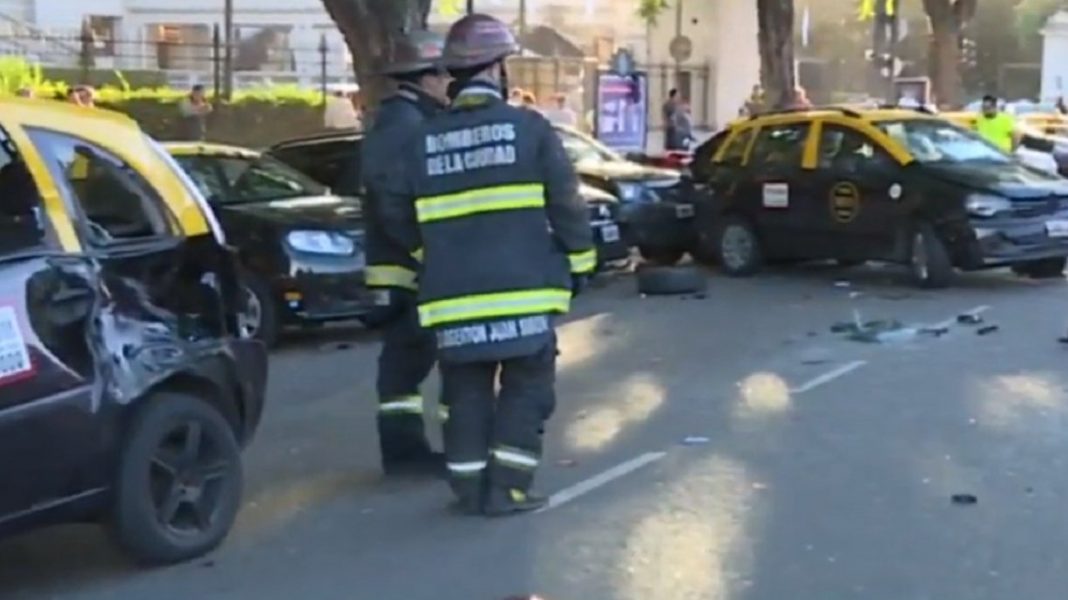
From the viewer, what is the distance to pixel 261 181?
46.7 ft

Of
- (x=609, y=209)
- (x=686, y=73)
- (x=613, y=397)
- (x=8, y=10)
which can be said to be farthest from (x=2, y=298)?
(x=8, y=10)

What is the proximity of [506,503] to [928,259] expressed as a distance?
9.35 meters

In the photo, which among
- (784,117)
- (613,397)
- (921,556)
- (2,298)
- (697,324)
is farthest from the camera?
(784,117)

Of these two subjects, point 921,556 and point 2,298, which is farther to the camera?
point 921,556

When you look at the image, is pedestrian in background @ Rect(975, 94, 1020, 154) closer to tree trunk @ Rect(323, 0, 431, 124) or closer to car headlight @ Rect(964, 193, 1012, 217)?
car headlight @ Rect(964, 193, 1012, 217)

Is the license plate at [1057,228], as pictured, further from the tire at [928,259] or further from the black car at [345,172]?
the black car at [345,172]

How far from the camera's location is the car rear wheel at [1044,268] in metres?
16.6

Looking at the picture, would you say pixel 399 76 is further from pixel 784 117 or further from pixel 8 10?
pixel 8 10

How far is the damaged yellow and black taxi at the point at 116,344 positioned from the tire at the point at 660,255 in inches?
452

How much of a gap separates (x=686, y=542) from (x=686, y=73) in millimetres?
37350

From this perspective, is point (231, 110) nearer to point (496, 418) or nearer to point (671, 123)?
point (671, 123)

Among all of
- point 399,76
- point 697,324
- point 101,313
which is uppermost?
point 399,76

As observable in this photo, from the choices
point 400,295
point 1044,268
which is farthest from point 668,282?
point 400,295

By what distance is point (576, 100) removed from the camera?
39.2 metres
